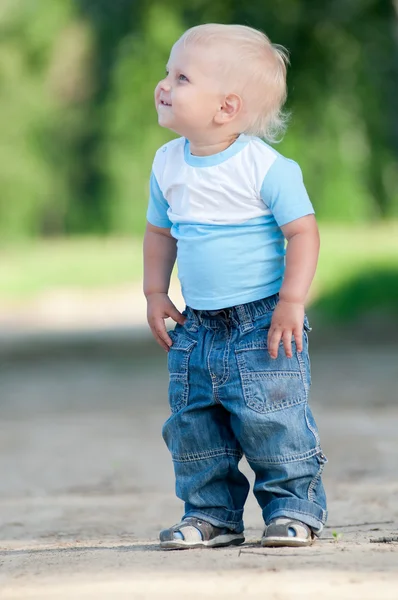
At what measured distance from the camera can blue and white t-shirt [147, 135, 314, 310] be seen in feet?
10.0

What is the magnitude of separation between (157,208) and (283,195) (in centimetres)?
46

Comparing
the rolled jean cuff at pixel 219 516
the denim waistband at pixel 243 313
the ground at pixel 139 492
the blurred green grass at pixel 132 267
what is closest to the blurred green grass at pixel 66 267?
the blurred green grass at pixel 132 267

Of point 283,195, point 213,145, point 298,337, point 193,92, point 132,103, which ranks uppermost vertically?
point 132,103

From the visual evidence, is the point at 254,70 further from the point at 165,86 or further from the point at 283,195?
the point at 283,195

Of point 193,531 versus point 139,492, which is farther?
point 139,492

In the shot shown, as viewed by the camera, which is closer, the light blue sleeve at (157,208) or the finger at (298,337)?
the finger at (298,337)

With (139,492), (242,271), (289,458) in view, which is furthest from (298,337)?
(139,492)

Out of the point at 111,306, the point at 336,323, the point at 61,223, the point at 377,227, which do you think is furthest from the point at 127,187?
the point at 336,323

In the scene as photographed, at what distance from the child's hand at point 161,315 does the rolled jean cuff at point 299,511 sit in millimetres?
569

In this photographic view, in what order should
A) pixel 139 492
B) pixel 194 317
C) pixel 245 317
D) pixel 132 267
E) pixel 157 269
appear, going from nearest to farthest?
pixel 245 317, pixel 194 317, pixel 157 269, pixel 139 492, pixel 132 267

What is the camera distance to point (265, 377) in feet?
10.1

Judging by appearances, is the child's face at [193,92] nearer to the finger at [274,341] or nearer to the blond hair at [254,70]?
the blond hair at [254,70]

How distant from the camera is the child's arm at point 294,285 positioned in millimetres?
3016

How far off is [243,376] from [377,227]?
28.3 meters
